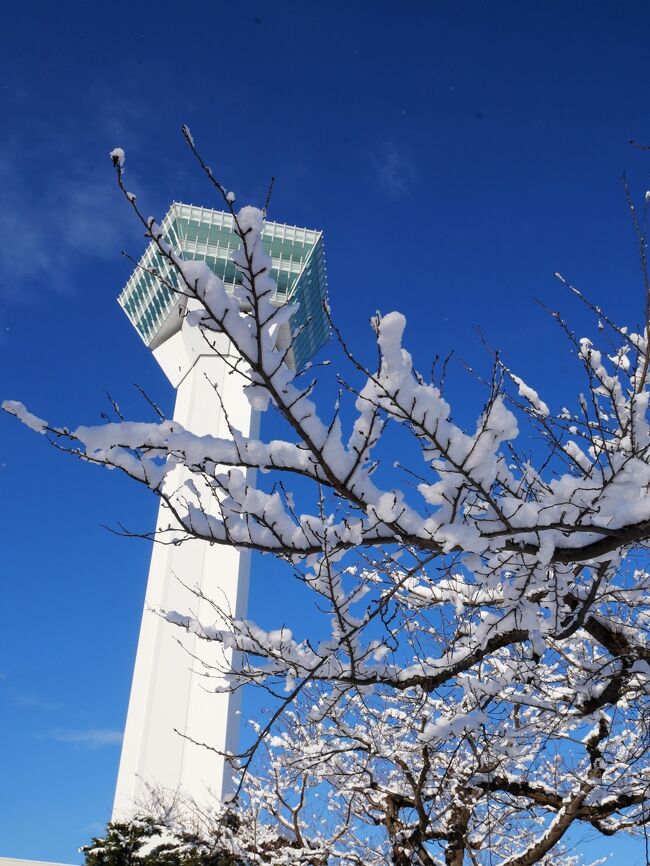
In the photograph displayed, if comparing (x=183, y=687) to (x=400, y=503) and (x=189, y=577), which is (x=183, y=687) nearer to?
(x=189, y=577)

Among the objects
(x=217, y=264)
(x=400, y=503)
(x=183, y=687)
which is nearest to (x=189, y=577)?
(x=183, y=687)

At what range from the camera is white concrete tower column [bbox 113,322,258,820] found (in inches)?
1073

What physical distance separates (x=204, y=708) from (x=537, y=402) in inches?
1124

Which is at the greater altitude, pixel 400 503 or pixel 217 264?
pixel 217 264

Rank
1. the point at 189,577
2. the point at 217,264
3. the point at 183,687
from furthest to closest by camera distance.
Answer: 1. the point at 217,264
2. the point at 189,577
3. the point at 183,687

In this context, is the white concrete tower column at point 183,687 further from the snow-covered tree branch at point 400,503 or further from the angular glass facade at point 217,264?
the snow-covered tree branch at point 400,503

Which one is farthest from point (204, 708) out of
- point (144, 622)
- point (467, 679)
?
point (467, 679)

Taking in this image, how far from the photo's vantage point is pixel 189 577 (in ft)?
107

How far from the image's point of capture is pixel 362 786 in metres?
8.09

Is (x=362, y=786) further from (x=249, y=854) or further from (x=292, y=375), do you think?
(x=292, y=375)

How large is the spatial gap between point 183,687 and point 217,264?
23.4 metres

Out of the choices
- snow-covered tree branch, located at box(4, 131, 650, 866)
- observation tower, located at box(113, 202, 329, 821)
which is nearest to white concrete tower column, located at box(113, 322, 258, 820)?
observation tower, located at box(113, 202, 329, 821)

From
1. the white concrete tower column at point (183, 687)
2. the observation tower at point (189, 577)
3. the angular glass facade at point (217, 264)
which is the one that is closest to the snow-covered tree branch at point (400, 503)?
the observation tower at point (189, 577)

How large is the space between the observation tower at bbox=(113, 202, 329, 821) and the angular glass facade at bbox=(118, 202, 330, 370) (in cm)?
6
